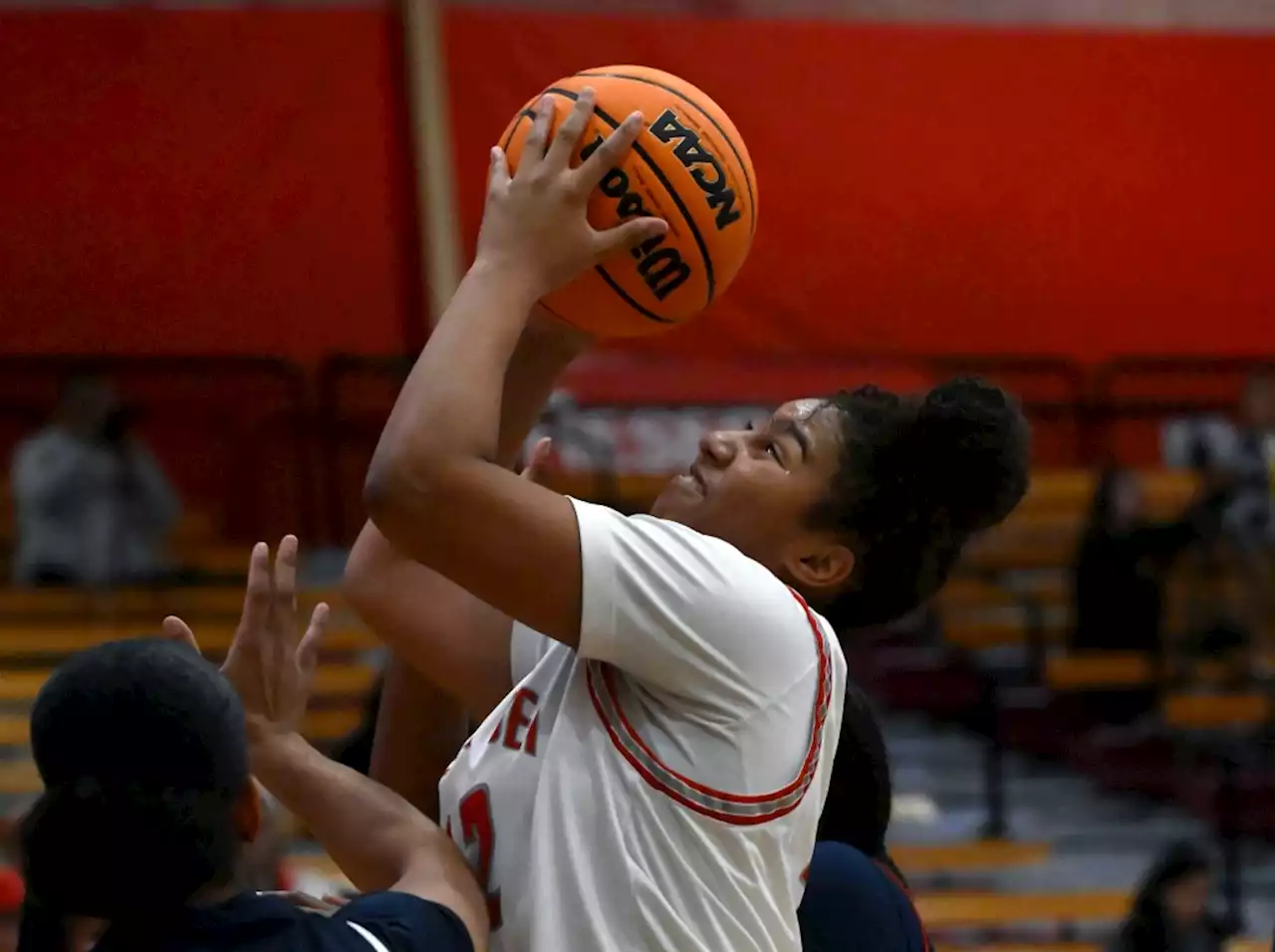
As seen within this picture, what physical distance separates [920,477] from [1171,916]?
3761mm

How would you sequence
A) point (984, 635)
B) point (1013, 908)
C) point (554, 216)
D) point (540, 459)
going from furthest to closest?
point (984, 635) → point (1013, 908) → point (540, 459) → point (554, 216)

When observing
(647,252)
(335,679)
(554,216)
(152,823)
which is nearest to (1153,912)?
(335,679)

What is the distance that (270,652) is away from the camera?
188 centimetres

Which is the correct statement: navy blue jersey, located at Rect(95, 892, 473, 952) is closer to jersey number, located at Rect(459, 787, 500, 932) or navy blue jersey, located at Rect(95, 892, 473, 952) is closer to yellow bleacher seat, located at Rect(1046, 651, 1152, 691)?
jersey number, located at Rect(459, 787, 500, 932)

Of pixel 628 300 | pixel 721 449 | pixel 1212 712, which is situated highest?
pixel 628 300

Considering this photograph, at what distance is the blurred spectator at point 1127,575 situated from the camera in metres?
7.77

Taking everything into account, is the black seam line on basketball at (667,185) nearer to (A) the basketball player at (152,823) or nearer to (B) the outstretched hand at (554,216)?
(B) the outstretched hand at (554,216)

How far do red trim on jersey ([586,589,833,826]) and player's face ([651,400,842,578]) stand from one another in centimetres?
14

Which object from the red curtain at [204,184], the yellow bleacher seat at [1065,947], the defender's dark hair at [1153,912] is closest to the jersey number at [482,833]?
the defender's dark hair at [1153,912]

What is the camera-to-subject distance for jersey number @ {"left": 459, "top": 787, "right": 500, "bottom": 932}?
1833 mm

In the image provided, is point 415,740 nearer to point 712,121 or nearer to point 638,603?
point 638,603

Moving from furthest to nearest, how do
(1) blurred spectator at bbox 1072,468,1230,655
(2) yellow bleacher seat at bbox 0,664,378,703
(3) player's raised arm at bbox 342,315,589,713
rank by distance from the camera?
(1) blurred spectator at bbox 1072,468,1230,655 < (2) yellow bleacher seat at bbox 0,664,378,703 < (3) player's raised arm at bbox 342,315,589,713

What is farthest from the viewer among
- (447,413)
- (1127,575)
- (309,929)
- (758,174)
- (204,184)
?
(758,174)

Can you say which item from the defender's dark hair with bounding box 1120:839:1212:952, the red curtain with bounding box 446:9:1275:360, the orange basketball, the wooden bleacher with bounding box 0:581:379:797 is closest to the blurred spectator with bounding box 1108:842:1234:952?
the defender's dark hair with bounding box 1120:839:1212:952
